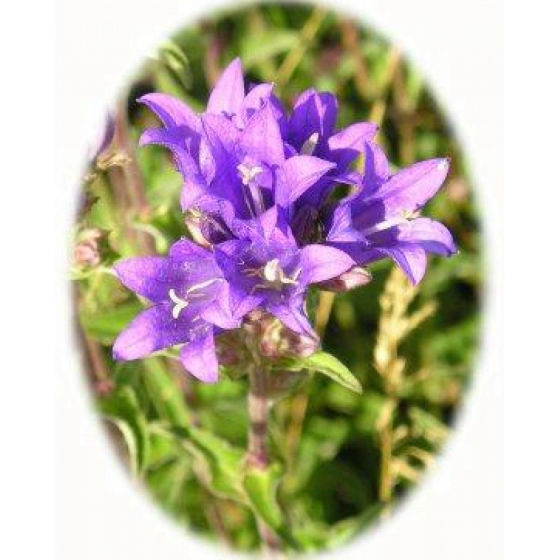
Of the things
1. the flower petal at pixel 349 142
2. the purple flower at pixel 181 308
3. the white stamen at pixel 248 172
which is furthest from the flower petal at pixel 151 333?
the flower petal at pixel 349 142

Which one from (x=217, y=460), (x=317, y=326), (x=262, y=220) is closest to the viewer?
(x=262, y=220)

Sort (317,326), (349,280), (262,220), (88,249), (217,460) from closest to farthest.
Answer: (262,220) → (349,280) → (88,249) → (217,460) → (317,326)

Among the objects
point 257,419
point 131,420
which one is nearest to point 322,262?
point 257,419

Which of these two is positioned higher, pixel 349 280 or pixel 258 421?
pixel 349 280

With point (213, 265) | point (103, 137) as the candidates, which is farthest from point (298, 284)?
point (103, 137)

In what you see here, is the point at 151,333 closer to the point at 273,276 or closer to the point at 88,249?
the point at 273,276

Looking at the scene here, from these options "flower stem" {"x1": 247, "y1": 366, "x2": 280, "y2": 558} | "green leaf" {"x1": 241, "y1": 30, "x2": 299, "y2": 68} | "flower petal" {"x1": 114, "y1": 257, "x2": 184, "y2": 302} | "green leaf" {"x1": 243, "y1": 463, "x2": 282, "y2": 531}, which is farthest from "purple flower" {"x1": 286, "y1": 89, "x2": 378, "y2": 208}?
"green leaf" {"x1": 241, "y1": 30, "x2": 299, "y2": 68}

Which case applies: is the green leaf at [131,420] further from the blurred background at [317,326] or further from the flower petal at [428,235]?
the flower petal at [428,235]
